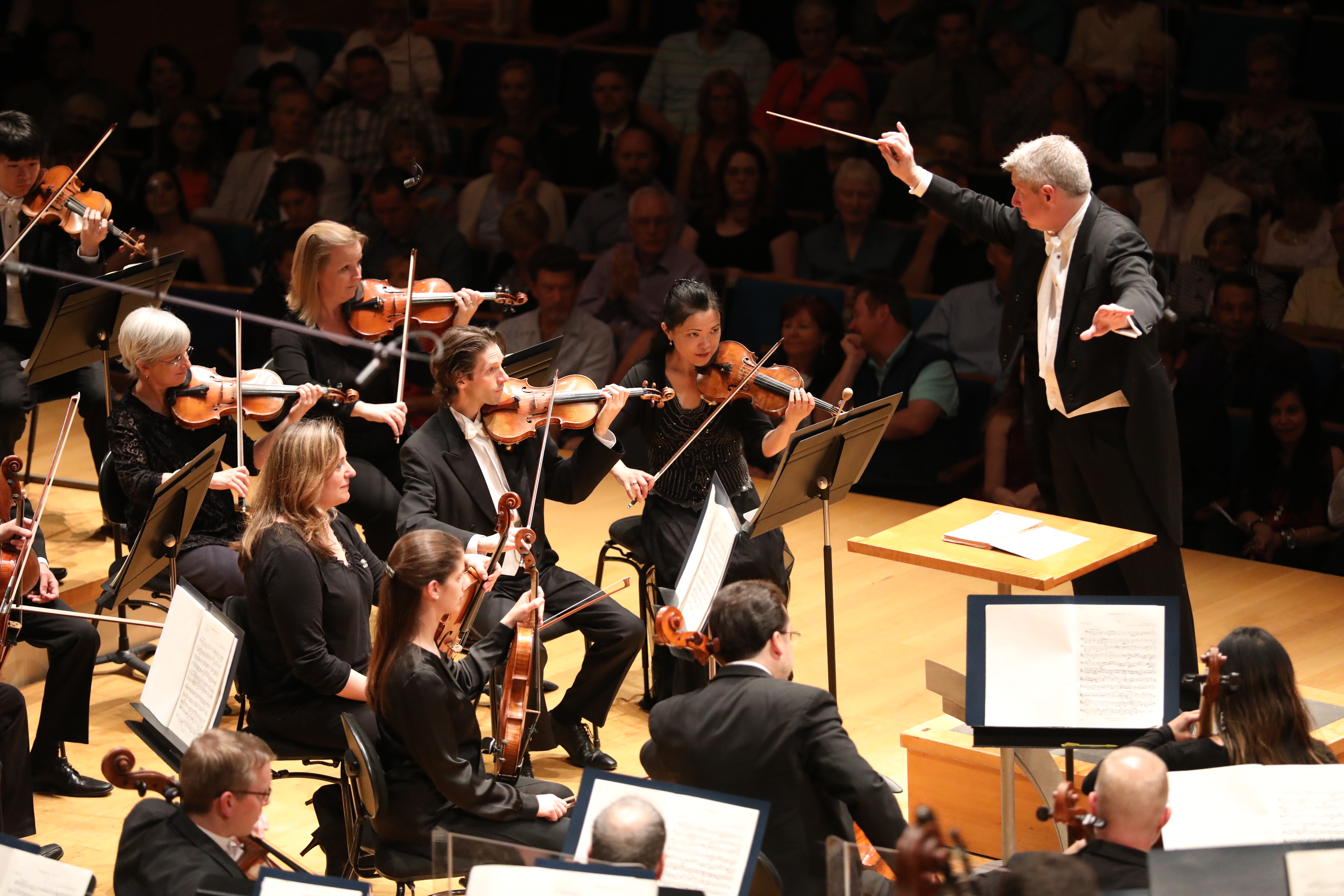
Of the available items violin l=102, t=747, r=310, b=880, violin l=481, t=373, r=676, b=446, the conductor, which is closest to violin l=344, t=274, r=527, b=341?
violin l=481, t=373, r=676, b=446

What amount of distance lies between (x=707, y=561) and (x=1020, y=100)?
11.3 ft

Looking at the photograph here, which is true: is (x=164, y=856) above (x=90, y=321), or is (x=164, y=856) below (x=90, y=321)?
below

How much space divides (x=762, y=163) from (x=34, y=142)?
280 centimetres

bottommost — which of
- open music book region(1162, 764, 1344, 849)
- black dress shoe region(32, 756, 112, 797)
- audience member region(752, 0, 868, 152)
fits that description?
black dress shoe region(32, 756, 112, 797)

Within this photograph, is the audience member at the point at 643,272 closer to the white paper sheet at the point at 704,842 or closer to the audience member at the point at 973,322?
the audience member at the point at 973,322

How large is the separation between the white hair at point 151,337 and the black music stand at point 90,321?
1.15ft

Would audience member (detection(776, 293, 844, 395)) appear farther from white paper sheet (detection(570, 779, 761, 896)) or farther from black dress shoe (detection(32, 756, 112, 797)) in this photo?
white paper sheet (detection(570, 779, 761, 896))

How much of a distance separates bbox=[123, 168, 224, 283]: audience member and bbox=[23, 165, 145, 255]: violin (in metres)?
2.26

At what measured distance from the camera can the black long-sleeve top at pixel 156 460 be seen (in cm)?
412

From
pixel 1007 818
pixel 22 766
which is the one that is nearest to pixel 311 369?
pixel 22 766

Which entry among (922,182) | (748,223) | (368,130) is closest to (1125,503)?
(922,182)

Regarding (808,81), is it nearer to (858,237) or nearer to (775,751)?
(858,237)

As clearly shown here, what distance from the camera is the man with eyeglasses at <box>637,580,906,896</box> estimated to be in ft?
8.93

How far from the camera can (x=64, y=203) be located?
195 inches
